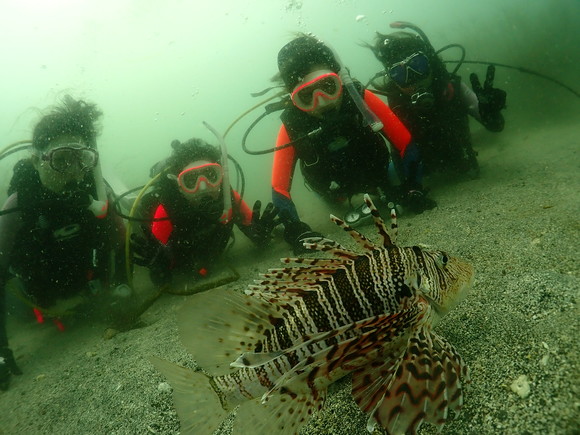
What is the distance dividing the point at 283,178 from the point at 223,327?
3968 millimetres

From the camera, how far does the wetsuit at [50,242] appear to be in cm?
486

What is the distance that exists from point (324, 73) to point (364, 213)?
2210 mm

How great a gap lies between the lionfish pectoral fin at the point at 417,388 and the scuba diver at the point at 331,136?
3.22m

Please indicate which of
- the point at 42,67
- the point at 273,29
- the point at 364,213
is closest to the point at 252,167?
the point at 364,213

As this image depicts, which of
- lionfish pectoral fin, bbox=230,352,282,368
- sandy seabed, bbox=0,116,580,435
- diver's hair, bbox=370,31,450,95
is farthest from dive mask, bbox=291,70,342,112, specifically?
lionfish pectoral fin, bbox=230,352,282,368

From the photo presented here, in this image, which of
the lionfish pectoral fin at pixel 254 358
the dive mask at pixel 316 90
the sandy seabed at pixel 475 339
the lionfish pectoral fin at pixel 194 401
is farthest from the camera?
the dive mask at pixel 316 90

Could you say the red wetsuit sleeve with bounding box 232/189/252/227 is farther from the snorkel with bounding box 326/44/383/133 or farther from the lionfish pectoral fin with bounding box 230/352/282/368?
the lionfish pectoral fin with bounding box 230/352/282/368

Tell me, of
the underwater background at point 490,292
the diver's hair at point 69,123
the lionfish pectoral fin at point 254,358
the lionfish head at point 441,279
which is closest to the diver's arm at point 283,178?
A: the underwater background at point 490,292

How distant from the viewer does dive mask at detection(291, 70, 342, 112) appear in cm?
511

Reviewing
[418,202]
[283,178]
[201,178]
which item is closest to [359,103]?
[283,178]

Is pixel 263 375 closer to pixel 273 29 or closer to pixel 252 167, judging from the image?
pixel 252 167

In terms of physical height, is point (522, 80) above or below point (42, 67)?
below

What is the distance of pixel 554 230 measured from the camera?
133 inches

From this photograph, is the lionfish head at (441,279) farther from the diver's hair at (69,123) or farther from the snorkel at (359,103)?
the diver's hair at (69,123)
